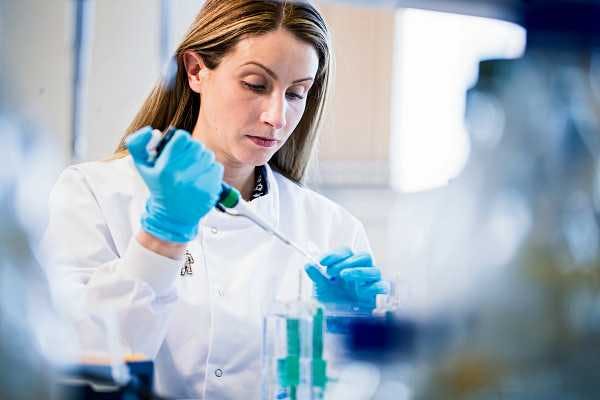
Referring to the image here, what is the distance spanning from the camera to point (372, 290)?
136cm

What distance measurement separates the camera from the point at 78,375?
0.75 metres

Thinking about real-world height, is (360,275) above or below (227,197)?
below

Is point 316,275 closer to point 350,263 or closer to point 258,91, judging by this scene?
point 350,263

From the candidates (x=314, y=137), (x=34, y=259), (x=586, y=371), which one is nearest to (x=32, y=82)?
(x=34, y=259)

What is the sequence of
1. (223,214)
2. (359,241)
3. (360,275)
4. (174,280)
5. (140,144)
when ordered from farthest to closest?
(359,241) → (223,214) → (360,275) → (174,280) → (140,144)

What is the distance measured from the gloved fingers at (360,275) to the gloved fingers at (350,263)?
17 mm

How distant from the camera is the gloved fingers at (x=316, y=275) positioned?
1411 mm

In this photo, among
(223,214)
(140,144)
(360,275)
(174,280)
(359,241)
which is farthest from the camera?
(359,241)

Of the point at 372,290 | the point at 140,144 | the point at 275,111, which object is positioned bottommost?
the point at 372,290

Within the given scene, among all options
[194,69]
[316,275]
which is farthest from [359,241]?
[194,69]

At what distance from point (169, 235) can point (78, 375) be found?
0.39 meters

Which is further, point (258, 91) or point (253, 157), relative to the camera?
point (253, 157)

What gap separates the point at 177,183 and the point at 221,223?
1.30 ft

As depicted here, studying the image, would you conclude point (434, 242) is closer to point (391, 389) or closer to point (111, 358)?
point (391, 389)
